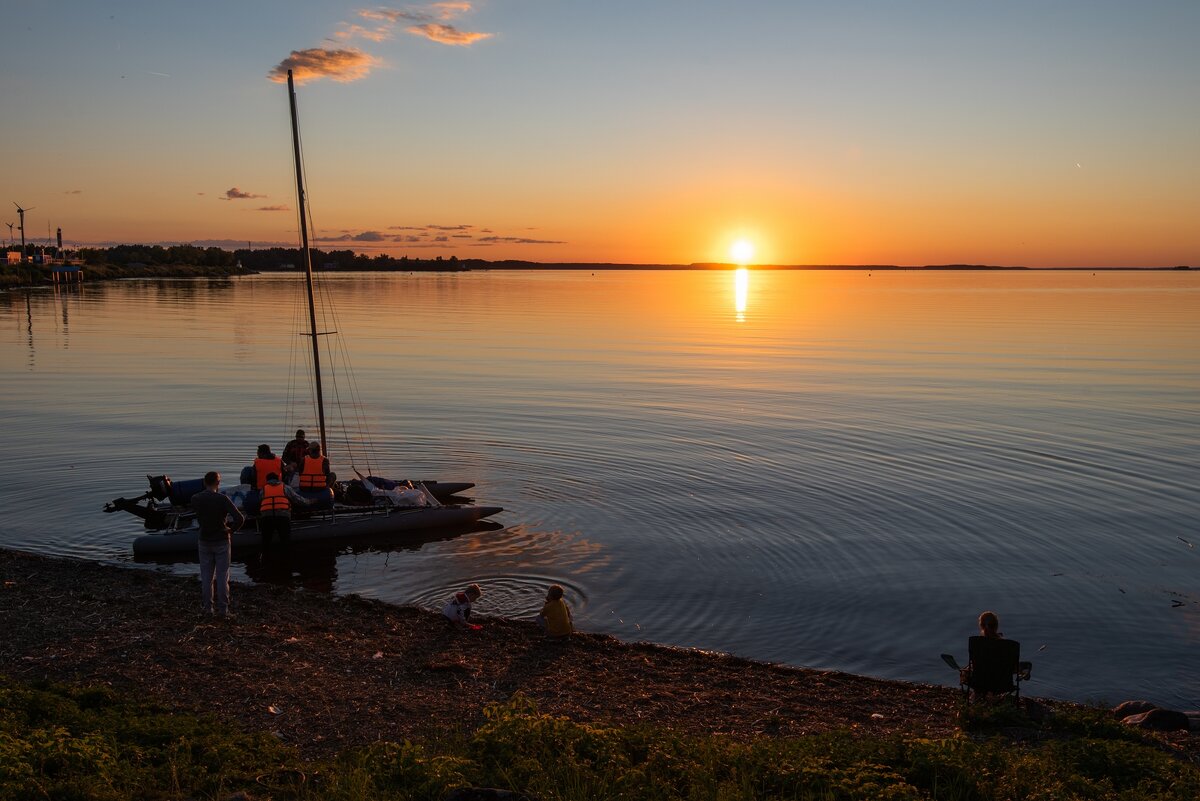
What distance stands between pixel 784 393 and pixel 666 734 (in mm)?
37346

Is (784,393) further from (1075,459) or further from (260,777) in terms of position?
(260,777)

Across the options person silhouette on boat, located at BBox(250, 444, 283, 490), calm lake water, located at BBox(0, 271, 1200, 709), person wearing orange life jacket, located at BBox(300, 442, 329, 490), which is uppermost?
person silhouette on boat, located at BBox(250, 444, 283, 490)

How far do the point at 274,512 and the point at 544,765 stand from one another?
14.0 m

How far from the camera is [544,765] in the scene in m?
9.27

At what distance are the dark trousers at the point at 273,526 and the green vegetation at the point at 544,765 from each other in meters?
10.5

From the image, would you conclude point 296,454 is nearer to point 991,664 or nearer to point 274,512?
point 274,512

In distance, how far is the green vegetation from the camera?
860cm

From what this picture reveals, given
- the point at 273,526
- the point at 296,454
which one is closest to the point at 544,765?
the point at 273,526

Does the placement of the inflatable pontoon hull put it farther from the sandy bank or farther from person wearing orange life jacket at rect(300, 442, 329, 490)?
the sandy bank

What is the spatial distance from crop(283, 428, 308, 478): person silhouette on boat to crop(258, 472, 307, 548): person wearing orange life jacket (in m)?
1.90

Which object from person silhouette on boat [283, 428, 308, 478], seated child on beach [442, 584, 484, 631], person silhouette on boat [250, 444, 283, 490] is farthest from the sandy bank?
person silhouette on boat [283, 428, 308, 478]

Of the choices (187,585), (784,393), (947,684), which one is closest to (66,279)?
(784,393)

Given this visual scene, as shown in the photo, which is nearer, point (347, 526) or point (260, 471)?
point (260, 471)

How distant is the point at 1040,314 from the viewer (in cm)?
10969
